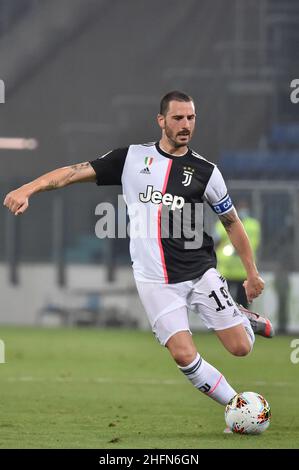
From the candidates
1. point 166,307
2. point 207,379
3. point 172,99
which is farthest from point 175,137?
point 207,379

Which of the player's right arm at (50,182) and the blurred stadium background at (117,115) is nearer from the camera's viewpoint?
the player's right arm at (50,182)

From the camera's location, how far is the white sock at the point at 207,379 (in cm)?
735

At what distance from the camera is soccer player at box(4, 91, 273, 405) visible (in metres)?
7.42

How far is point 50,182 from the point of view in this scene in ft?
23.8

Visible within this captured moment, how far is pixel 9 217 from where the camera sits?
901 inches

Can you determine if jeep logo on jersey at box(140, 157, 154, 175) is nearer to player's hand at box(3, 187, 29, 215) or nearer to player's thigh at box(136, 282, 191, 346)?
player's thigh at box(136, 282, 191, 346)

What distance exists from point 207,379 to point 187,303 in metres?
0.51

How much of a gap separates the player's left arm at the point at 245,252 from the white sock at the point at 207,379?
0.57 m

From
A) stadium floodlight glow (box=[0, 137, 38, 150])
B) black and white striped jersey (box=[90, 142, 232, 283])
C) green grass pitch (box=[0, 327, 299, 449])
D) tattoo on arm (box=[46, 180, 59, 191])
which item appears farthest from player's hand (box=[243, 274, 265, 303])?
stadium floodlight glow (box=[0, 137, 38, 150])

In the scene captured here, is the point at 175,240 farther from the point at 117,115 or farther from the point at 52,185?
the point at 117,115

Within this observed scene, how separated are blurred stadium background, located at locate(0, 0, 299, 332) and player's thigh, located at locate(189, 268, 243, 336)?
11.7 meters

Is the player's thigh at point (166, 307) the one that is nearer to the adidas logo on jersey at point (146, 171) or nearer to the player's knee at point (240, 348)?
the player's knee at point (240, 348)

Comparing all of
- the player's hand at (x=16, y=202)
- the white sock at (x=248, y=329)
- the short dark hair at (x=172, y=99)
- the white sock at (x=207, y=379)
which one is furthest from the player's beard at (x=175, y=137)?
the white sock at (x=207, y=379)
